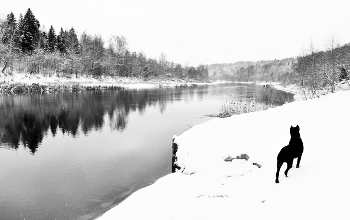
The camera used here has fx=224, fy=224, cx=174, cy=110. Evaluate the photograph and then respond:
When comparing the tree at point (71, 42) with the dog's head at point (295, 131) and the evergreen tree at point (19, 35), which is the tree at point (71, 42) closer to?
the evergreen tree at point (19, 35)

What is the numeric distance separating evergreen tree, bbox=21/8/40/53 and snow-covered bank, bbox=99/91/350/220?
268ft

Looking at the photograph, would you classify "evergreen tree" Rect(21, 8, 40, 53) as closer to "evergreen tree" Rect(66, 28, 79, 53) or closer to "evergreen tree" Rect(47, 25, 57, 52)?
"evergreen tree" Rect(47, 25, 57, 52)

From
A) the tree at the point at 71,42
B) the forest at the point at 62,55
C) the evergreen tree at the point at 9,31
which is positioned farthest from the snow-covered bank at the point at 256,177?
the tree at the point at 71,42

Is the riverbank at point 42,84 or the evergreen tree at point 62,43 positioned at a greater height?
the evergreen tree at point 62,43

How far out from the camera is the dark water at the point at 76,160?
32.8 feet

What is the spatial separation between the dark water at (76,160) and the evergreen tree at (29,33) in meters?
56.2

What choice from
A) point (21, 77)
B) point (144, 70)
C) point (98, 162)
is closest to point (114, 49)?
point (144, 70)

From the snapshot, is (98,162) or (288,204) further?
(98,162)

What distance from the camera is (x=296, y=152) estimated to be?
6.70m

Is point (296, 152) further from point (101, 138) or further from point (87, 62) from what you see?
point (87, 62)

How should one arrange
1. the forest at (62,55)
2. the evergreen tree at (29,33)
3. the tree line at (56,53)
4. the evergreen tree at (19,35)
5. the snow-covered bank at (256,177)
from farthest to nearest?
the evergreen tree at (29,33)
the evergreen tree at (19,35)
the tree line at (56,53)
the forest at (62,55)
the snow-covered bank at (256,177)

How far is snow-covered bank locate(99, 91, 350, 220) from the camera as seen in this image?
5.53 metres

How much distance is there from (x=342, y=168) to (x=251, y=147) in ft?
12.7

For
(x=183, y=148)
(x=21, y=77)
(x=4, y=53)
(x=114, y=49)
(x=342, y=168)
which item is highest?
(x=114, y=49)
